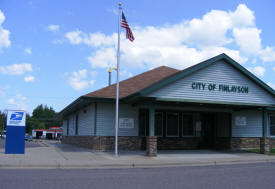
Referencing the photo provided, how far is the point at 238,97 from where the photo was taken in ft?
60.5

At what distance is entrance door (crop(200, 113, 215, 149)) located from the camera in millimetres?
23703

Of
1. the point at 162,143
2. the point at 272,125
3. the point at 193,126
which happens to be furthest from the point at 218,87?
the point at 272,125

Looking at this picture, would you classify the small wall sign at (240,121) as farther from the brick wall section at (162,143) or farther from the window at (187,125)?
the window at (187,125)

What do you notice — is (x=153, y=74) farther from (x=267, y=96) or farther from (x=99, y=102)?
(x=267, y=96)

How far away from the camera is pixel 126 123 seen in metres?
20.0

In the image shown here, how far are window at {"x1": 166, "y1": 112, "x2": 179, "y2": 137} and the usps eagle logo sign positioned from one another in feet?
32.0

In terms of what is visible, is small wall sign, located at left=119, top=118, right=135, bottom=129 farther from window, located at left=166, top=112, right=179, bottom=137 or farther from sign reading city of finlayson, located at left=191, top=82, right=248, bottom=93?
sign reading city of finlayson, located at left=191, top=82, right=248, bottom=93

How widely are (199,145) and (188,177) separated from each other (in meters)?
13.0

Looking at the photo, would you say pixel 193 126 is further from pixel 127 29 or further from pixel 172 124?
pixel 127 29

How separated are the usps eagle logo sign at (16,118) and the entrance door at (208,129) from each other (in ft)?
43.2

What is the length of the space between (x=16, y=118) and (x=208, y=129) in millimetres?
14174

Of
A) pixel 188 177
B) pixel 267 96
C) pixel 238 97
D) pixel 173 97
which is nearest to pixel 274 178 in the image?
pixel 188 177

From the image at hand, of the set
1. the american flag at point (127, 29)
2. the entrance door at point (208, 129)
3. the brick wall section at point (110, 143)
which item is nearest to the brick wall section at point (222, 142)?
the entrance door at point (208, 129)

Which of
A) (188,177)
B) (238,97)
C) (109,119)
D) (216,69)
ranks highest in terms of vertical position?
(216,69)
